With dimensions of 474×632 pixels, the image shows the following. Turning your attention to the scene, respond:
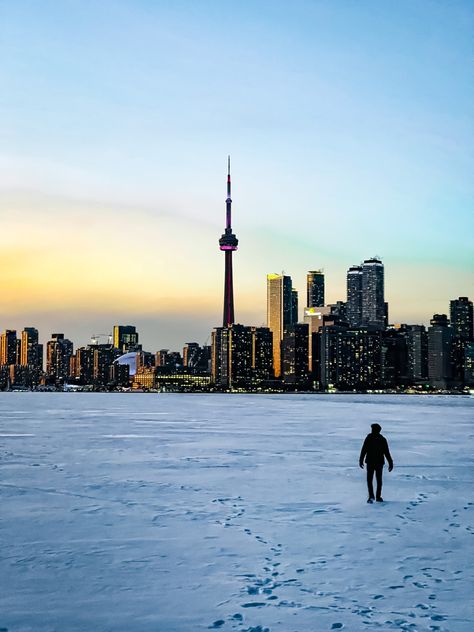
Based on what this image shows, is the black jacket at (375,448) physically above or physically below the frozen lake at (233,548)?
above

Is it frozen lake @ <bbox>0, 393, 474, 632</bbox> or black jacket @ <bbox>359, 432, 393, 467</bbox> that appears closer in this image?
frozen lake @ <bbox>0, 393, 474, 632</bbox>

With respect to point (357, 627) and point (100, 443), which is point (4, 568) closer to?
point (357, 627)

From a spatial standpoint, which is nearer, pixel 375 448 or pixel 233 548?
pixel 233 548

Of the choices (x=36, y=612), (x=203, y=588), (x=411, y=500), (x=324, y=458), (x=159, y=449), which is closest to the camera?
(x=36, y=612)

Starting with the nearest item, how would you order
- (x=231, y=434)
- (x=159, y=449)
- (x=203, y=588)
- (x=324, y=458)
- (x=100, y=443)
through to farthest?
(x=203, y=588)
(x=324, y=458)
(x=159, y=449)
(x=100, y=443)
(x=231, y=434)

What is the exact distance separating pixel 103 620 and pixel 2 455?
22.2 metres

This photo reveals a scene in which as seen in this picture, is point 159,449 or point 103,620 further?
point 159,449

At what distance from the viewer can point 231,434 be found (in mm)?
45125

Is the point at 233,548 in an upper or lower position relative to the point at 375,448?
lower

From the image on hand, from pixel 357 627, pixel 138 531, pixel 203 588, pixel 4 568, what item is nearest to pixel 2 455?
pixel 138 531

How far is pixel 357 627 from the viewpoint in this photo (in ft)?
28.2

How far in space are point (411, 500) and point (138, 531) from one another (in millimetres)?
7079

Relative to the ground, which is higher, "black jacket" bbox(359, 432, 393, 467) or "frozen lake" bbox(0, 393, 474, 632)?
"black jacket" bbox(359, 432, 393, 467)

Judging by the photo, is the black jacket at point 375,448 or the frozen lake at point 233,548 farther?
the black jacket at point 375,448
